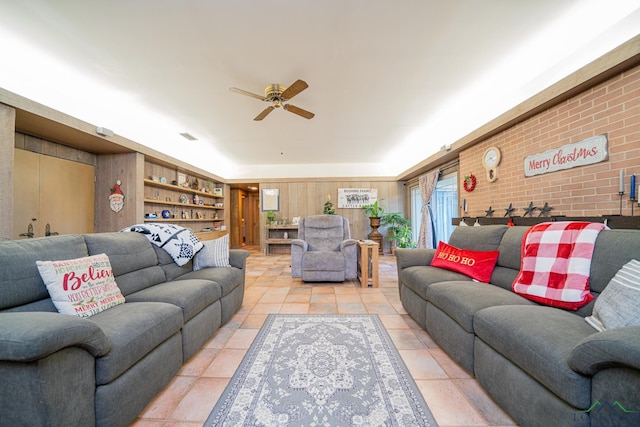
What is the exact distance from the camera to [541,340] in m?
0.99

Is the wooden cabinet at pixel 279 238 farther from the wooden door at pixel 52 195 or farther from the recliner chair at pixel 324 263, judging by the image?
the wooden door at pixel 52 195

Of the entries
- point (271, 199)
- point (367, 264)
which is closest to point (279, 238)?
point (271, 199)

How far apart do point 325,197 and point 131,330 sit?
18.0 feet

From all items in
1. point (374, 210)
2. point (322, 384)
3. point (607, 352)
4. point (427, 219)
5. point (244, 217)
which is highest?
point (374, 210)

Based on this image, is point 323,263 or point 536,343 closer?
point 536,343

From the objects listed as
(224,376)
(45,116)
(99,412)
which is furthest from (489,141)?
(45,116)

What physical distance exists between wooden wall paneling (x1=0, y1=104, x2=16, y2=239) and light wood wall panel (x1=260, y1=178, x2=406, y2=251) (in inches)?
179

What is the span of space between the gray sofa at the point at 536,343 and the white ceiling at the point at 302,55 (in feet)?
5.56

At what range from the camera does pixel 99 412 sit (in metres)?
0.96

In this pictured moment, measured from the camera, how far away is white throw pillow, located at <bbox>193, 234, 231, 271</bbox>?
2420mm

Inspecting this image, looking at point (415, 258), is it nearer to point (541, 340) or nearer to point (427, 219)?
point (541, 340)

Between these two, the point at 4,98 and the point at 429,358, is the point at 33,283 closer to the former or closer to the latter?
the point at 4,98

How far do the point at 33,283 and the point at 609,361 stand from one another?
251 cm

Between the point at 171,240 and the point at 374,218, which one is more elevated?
Answer: the point at 374,218
